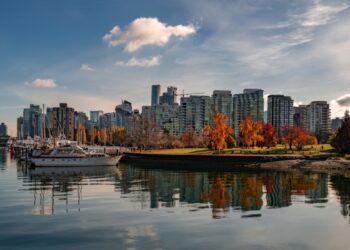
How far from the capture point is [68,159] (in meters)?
102

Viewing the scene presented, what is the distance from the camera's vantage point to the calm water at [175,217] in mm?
25594

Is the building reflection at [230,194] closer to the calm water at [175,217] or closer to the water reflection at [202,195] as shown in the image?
the water reflection at [202,195]

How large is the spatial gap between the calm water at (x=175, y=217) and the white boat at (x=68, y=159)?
149 ft

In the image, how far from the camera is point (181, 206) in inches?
1576

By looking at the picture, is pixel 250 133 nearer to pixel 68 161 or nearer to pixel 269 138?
pixel 269 138

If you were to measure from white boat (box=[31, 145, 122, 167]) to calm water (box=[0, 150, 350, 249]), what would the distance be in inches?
1789

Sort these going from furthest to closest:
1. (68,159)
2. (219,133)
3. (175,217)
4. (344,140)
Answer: (219,133), (344,140), (68,159), (175,217)

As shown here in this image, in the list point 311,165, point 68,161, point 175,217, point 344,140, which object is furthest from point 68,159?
point 344,140

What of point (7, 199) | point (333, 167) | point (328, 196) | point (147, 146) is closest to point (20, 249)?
point (7, 199)

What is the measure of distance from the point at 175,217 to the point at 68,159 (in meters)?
73.3

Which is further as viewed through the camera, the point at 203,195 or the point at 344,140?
the point at 344,140

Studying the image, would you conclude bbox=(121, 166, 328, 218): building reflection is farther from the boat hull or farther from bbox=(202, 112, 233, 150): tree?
bbox=(202, 112, 233, 150): tree

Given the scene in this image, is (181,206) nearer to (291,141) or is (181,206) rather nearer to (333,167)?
(333,167)

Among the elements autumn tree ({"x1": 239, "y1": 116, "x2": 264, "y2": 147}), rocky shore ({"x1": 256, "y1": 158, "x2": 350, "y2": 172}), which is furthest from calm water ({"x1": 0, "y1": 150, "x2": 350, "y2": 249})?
autumn tree ({"x1": 239, "y1": 116, "x2": 264, "y2": 147})
